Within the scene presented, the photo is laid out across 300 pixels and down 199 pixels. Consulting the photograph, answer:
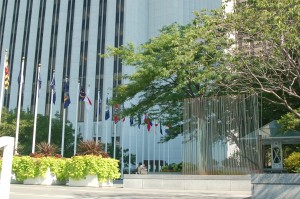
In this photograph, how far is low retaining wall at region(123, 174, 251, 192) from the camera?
811 inches

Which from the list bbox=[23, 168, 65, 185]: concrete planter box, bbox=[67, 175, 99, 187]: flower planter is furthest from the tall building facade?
bbox=[67, 175, 99, 187]: flower planter

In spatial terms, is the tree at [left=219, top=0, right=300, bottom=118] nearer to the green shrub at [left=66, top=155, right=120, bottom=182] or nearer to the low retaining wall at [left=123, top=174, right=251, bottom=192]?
the low retaining wall at [left=123, top=174, right=251, bottom=192]

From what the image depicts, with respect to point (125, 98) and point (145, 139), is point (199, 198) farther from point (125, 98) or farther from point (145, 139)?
point (145, 139)

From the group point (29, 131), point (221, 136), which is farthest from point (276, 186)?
point (29, 131)

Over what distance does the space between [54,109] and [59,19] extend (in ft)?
58.6

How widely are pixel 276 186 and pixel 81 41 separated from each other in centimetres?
6011

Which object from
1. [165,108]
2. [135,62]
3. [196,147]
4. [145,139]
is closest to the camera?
[196,147]

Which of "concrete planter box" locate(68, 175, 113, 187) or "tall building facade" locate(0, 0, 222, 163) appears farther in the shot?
Answer: "tall building facade" locate(0, 0, 222, 163)

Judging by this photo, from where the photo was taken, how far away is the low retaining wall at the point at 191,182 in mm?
20603

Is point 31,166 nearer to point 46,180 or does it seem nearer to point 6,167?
point 46,180

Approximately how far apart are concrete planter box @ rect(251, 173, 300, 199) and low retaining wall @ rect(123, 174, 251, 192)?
6.03 m

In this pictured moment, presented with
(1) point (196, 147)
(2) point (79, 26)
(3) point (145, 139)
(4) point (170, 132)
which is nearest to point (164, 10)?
(2) point (79, 26)

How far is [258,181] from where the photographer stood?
14477mm

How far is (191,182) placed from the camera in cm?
2156
